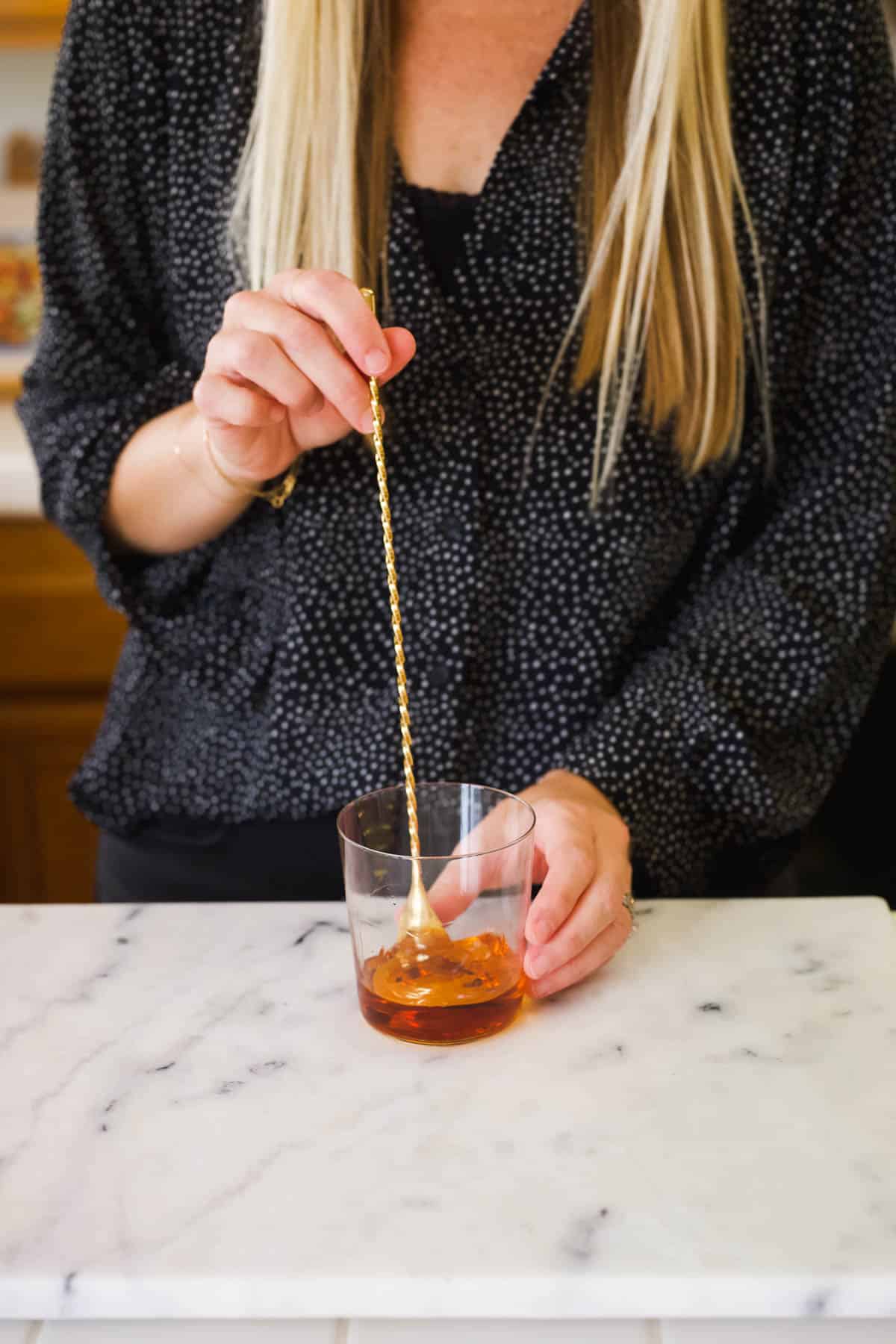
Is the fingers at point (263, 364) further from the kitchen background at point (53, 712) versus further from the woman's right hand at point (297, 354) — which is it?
the kitchen background at point (53, 712)

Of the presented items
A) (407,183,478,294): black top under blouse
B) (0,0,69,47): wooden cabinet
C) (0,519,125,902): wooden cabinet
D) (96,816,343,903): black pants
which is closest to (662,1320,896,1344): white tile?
(96,816,343,903): black pants

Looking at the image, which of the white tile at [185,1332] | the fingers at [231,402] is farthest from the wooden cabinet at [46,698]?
the white tile at [185,1332]

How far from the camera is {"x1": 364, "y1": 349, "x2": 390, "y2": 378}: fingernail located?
0.66m

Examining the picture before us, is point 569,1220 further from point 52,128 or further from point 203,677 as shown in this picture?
point 52,128

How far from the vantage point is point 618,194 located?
91cm

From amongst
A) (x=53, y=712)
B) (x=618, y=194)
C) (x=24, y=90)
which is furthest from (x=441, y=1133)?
(x=24, y=90)

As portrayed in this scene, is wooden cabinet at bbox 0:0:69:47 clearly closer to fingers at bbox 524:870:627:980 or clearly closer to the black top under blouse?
the black top under blouse

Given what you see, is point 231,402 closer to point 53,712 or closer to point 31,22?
point 53,712

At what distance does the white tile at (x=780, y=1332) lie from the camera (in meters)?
0.47

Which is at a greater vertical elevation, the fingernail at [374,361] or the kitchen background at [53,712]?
the fingernail at [374,361]

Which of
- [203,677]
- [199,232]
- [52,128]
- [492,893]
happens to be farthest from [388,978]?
[52,128]

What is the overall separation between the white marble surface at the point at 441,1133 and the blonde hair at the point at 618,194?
0.41 metres

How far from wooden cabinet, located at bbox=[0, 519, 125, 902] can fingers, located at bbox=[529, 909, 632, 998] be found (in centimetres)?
123

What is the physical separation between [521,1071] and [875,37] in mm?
781
